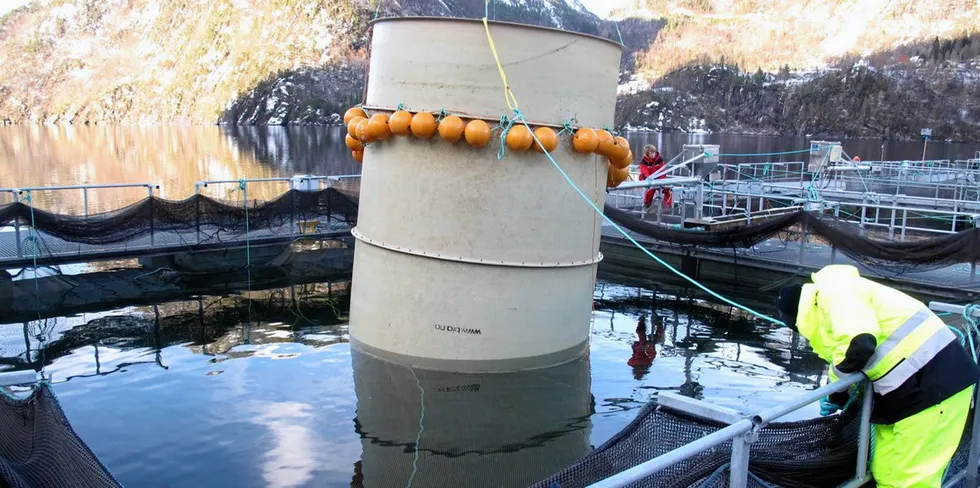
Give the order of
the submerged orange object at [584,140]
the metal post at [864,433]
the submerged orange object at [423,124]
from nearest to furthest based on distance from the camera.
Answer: the metal post at [864,433] → the submerged orange object at [423,124] → the submerged orange object at [584,140]

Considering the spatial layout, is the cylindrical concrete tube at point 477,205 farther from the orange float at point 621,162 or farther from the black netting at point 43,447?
the black netting at point 43,447

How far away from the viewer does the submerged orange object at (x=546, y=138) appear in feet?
26.9

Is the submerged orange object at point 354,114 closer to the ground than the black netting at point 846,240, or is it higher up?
higher up

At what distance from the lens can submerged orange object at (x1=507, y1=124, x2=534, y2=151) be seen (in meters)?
8.02

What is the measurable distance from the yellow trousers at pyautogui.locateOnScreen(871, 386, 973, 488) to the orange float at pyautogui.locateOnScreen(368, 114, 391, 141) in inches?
231

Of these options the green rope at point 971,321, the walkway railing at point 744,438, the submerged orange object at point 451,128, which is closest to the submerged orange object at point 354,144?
the submerged orange object at point 451,128

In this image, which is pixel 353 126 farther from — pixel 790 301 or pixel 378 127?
pixel 790 301

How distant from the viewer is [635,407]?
348 inches

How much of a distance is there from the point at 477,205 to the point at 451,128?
92 cm

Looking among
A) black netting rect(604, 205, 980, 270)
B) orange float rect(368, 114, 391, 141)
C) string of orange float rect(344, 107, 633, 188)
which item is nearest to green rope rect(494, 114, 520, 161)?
string of orange float rect(344, 107, 633, 188)

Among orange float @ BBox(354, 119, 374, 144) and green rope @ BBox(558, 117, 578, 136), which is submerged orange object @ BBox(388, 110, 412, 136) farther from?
green rope @ BBox(558, 117, 578, 136)

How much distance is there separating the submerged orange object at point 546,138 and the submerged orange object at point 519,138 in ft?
0.48

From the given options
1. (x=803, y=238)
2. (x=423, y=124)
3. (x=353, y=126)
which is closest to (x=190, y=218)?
(x=353, y=126)

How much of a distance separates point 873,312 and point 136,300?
43.4 feet
